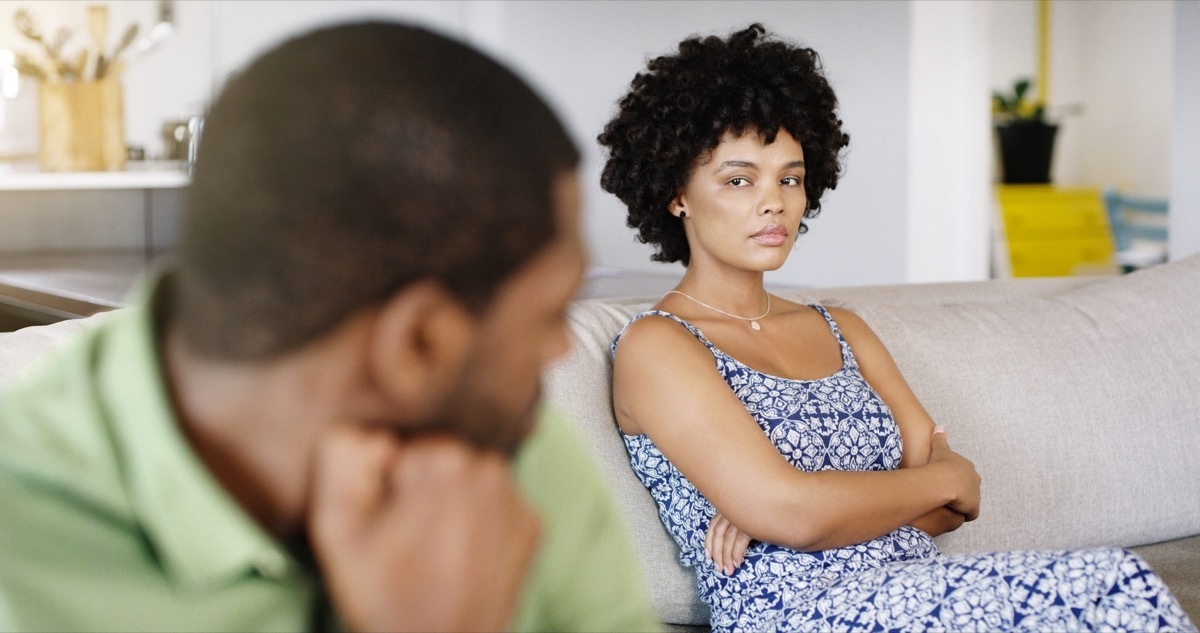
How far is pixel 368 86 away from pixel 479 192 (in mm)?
28

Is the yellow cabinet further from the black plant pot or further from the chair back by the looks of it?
the chair back

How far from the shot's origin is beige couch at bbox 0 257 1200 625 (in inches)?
77.1

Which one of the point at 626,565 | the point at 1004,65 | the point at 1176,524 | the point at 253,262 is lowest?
the point at 1176,524

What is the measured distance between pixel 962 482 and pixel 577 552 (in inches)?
51.0

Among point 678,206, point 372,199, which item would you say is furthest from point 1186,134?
point 372,199

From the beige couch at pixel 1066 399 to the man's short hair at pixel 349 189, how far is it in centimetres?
152

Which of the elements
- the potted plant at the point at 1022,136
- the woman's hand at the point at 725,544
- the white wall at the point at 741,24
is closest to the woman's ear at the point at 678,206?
the woman's hand at the point at 725,544

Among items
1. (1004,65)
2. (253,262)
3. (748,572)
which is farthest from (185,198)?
(1004,65)

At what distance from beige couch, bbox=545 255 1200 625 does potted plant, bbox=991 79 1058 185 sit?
532 cm

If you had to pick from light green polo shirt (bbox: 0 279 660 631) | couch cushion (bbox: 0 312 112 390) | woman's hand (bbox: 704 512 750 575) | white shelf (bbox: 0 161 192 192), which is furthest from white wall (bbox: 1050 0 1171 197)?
light green polo shirt (bbox: 0 279 660 631)

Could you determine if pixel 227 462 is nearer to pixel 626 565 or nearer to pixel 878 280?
pixel 626 565

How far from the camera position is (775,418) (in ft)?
5.19

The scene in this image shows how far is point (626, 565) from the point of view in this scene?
0.40 meters

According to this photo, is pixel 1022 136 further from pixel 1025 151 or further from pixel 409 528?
pixel 409 528
